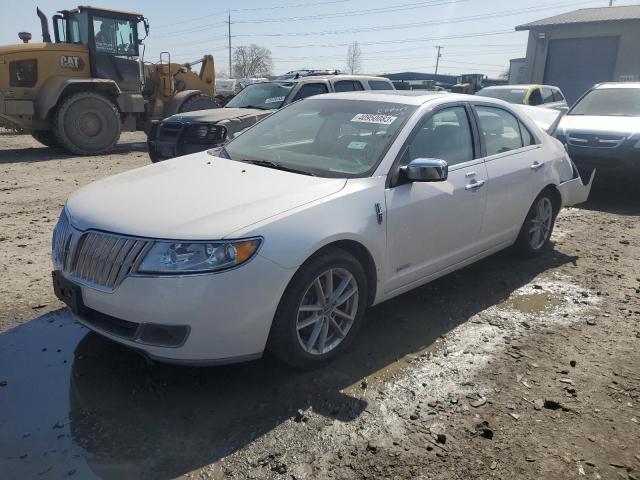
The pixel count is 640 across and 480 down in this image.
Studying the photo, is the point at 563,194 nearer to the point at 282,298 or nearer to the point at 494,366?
the point at 494,366

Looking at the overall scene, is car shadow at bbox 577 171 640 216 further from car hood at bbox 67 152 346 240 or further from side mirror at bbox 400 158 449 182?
car hood at bbox 67 152 346 240

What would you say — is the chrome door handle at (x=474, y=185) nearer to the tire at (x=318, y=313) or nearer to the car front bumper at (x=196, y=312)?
the tire at (x=318, y=313)

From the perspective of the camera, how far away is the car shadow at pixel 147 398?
2.52 meters

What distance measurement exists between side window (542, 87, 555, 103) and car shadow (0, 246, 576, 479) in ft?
38.2

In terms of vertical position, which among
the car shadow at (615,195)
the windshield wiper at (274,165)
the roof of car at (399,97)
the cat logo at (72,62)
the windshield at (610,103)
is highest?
the cat logo at (72,62)

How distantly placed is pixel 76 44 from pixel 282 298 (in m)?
12.1

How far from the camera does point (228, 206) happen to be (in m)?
2.98

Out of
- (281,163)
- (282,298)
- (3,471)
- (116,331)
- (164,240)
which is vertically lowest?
(3,471)

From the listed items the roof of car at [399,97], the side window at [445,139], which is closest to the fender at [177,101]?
the roof of car at [399,97]

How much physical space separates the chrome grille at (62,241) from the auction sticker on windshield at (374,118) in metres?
2.10

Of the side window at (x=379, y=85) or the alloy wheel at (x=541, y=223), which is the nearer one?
the alloy wheel at (x=541, y=223)

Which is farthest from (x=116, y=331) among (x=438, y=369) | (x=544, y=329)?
(x=544, y=329)

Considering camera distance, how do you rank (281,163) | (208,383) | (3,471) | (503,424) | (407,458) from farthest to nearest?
(281,163)
(208,383)
(503,424)
(407,458)
(3,471)

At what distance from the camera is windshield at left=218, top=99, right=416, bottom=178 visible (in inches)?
141
